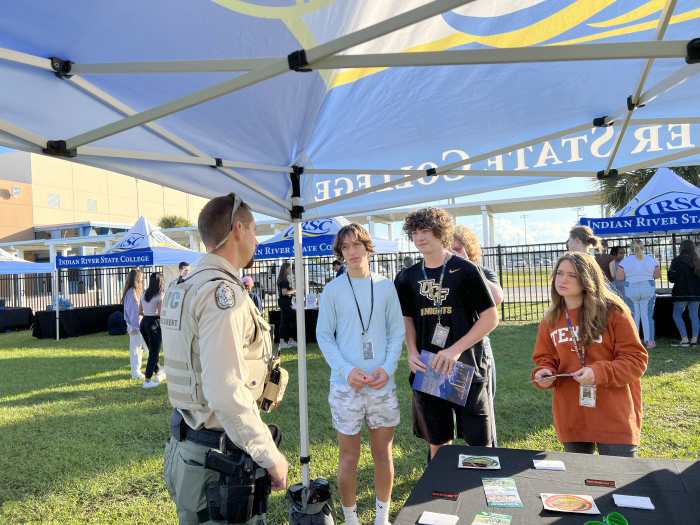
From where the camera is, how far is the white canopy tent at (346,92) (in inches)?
65.7

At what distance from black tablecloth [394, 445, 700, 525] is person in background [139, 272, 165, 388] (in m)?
6.02

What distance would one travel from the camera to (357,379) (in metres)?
2.52

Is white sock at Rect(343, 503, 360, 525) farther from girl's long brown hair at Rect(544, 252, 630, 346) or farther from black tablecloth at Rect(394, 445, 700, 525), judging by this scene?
girl's long brown hair at Rect(544, 252, 630, 346)

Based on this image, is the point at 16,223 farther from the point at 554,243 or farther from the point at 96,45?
the point at 96,45

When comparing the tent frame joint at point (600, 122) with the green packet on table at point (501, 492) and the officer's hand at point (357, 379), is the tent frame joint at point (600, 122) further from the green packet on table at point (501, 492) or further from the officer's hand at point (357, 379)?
the green packet on table at point (501, 492)

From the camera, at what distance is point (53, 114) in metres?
2.05

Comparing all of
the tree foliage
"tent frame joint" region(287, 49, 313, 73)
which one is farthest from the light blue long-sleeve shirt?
the tree foliage

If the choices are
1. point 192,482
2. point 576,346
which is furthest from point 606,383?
point 192,482

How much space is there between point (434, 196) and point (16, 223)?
4325 centimetres

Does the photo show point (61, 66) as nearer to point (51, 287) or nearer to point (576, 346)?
point (576, 346)

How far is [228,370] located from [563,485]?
49.4 inches

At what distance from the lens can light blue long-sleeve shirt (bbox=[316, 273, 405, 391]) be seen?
104 inches

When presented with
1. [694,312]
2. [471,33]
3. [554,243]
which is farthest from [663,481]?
[554,243]

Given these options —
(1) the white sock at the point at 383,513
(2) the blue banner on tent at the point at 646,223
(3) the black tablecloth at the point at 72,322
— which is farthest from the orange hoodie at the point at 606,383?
(3) the black tablecloth at the point at 72,322
